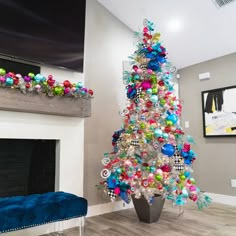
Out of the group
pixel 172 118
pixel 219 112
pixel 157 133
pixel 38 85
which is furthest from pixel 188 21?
pixel 38 85

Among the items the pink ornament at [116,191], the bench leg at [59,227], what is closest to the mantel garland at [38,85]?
the pink ornament at [116,191]

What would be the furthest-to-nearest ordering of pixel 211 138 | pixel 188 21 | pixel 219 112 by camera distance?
pixel 211 138 < pixel 219 112 < pixel 188 21

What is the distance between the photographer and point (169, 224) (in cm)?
265

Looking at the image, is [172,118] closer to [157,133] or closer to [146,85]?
[157,133]

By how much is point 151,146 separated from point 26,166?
1362 millimetres

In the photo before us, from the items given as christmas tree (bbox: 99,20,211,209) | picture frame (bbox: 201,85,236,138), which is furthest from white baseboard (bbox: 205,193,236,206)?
christmas tree (bbox: 99,20,211,209)

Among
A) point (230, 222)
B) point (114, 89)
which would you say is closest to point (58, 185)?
point (114, 89)

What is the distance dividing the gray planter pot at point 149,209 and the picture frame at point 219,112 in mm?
1698

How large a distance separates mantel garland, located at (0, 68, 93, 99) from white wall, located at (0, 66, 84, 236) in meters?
0.29

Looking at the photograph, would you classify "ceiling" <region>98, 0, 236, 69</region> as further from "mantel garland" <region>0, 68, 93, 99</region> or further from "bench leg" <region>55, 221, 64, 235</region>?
"bench leg" <region>55, 221, 64, 235</region>

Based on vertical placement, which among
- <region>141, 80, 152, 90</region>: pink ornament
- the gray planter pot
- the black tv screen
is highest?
the black tv screen

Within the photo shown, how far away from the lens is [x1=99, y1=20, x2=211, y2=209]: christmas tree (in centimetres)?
253

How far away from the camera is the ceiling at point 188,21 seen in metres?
3.20

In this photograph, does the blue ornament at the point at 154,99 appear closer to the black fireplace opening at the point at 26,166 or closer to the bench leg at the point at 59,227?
the black fireplace opening at the point at 26,166
